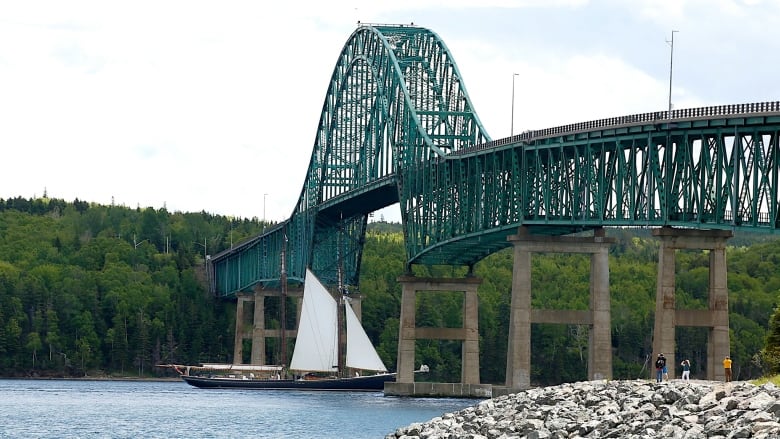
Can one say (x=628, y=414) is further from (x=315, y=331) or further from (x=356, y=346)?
(x=315, y=331)

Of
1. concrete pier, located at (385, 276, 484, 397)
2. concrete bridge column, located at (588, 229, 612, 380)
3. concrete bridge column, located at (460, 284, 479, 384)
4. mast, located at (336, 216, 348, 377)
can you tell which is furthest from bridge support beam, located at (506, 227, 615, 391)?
mast, located at (336, 216, 348, 377)

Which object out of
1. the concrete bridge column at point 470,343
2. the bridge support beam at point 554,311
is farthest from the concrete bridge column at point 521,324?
the concrete bridge column at point 470,343

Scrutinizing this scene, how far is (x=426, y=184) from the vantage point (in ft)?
451

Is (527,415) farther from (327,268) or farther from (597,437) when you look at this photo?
(327,268)

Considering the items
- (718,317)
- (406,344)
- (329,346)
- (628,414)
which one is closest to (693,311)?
A: (718,317)

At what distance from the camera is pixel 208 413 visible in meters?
120

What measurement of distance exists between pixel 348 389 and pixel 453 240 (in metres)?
39.2

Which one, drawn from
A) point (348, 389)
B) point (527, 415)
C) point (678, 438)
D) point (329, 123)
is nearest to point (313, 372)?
point (348, 389)

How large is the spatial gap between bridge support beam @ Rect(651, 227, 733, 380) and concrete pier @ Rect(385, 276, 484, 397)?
1679 inches

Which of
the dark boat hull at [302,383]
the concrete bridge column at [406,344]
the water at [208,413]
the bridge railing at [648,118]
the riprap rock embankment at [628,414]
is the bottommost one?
the water at [208,413]

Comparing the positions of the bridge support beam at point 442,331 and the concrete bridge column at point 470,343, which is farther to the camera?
the concrete bridge column at point 470,343

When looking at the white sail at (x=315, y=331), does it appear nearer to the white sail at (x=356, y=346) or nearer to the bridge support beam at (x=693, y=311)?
the white sail at (x=356, y=346)

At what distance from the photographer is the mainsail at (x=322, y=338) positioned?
15662 centimetres

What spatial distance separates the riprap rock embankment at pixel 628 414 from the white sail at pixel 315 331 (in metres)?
94.2
